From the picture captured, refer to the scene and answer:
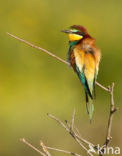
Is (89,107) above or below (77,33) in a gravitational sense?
below

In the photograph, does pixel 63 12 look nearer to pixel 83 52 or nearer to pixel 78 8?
pixel 78 8

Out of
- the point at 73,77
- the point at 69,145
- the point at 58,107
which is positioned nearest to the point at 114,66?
the point at 73,77

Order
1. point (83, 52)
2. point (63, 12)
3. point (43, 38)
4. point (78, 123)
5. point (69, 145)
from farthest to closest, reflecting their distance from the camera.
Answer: point (63, 12) → point (43, 38) → point (78, 123) → point (69, 145) → point (83, 52)

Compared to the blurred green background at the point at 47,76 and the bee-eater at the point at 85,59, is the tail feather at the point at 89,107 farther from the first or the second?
the blurred green background at the point at 47,76

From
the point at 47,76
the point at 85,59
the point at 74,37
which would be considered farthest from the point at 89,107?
the point at 47,76

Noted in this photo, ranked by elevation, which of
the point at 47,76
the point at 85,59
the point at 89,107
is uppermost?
the point at 85,59

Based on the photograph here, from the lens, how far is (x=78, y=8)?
645cm

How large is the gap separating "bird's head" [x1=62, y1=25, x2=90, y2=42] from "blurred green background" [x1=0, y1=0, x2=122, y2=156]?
2537 millimetres

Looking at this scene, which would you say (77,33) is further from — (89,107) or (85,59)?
(89,107)

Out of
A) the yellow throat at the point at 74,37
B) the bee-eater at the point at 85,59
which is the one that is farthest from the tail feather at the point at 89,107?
the yellow throat at the point at 74,37

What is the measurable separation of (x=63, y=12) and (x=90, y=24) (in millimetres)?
429

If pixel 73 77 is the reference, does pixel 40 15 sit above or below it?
above

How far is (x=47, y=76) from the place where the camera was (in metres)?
5.75

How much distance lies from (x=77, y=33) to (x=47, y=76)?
3.25 m
